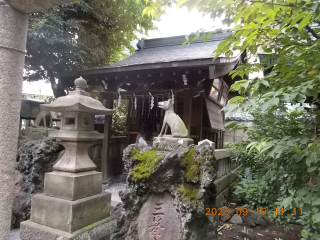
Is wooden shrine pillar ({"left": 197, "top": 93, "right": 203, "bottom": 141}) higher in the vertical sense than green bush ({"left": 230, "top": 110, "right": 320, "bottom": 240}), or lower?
higher

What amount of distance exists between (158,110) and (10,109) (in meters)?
5.95

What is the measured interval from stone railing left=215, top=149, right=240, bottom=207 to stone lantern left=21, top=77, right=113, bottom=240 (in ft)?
10.4

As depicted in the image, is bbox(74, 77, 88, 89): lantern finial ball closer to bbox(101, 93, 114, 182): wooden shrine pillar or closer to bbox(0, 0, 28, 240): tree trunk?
bbox(0, 0, 28, 240): tree trunk

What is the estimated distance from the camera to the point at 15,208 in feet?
15.5

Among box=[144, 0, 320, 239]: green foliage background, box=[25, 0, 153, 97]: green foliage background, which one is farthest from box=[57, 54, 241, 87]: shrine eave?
box=[144, 0, 320, 239]: green foliage background

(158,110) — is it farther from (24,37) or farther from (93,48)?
(24,37)

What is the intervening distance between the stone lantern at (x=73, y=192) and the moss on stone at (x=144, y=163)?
598 mm

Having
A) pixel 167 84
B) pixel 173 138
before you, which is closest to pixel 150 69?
pixel 167 84

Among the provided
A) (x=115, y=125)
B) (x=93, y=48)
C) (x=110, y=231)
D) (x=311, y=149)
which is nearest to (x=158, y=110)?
(x=115, y=125)

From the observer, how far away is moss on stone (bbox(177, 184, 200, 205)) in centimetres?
270

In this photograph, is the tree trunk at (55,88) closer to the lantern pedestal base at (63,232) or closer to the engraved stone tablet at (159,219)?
the lantern pedestal base at (63,232)

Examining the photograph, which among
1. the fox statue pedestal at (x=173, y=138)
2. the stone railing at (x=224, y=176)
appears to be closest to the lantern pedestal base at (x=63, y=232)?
the fox statue pedestal at (x=173, y=138)

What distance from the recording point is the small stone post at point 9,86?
1576mm

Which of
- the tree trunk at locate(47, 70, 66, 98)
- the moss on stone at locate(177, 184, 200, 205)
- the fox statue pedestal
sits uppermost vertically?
the tree trunk at locate(47, 70, 66, 98)
